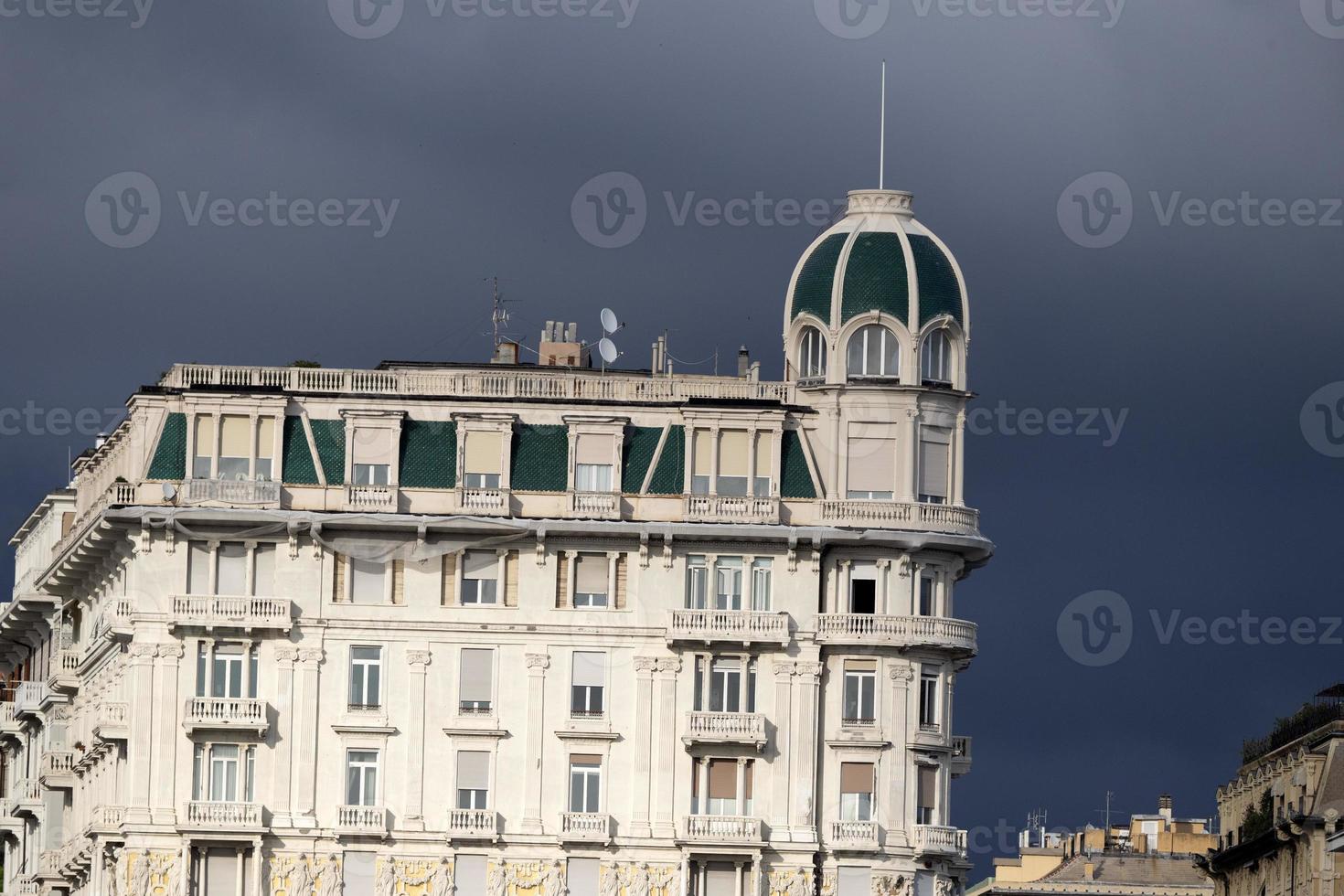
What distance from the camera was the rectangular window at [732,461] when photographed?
137375 millimetres

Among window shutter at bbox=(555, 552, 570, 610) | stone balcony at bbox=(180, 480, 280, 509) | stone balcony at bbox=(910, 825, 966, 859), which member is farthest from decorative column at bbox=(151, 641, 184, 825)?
stone balcony at bbox=(910, 825, 966, 859)

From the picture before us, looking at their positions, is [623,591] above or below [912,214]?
below

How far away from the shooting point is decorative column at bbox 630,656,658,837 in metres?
135

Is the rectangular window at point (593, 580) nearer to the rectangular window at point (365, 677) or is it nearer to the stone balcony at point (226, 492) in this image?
the rectangular window at point (365, 677)

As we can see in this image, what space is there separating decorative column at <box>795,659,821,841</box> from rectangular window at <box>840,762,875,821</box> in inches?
Result: 42.1

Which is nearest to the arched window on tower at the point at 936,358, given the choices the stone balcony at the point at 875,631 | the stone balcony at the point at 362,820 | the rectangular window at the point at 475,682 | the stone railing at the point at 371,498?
the stone balcony at the point at 875,631

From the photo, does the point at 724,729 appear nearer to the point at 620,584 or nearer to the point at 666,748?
the point at 666,748

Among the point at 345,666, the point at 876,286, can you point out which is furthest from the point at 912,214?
the point at 345,666

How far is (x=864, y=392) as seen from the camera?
138m

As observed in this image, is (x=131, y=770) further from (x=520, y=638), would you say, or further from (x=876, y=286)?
(x=876, y=286)

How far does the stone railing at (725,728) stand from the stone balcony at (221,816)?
1482 cm

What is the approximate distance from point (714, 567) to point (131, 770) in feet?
68.2

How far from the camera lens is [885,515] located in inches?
5408

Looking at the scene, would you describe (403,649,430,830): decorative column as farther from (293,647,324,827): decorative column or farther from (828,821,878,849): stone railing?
(828,821,878,849): stone railing
